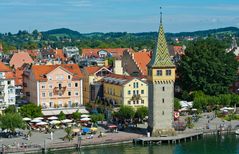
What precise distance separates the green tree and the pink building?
17.5m

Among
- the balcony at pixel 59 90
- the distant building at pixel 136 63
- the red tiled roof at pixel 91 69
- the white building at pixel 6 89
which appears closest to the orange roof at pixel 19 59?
the distant building at pixel 136 63

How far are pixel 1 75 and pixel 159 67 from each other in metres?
23.7

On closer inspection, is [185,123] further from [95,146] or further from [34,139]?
[34,139]

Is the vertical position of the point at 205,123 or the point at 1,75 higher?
the point at 1,75

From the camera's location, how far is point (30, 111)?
72.2 m

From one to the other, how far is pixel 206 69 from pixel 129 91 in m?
17.0

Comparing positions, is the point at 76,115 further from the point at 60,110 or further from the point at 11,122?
the point at 11,122

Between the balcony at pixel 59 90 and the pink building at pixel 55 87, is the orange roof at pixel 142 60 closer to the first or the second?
the pink building at pixel 55 87

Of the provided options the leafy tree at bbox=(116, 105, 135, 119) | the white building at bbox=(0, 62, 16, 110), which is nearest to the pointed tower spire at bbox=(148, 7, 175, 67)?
the leafy tree at bbox=(116, 105, 135, 119)

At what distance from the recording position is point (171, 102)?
66.4m

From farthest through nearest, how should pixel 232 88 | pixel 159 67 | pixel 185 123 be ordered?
pixel 232 88 < pixel 185 123 < pixel 159 67

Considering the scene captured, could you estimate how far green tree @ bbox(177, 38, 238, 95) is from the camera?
88188mm

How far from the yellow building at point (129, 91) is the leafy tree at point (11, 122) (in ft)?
54.1

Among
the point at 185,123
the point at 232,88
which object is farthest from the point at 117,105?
the point at 232,88
